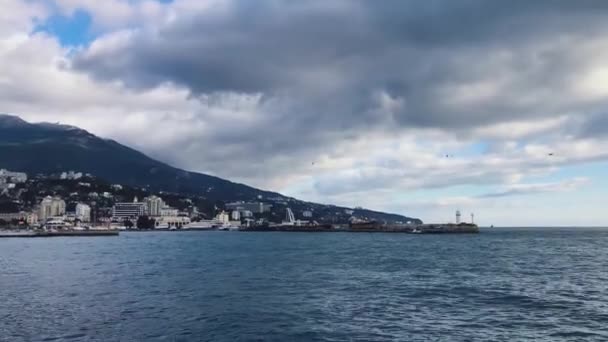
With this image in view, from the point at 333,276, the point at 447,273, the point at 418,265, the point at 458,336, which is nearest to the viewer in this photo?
the point at 458,336

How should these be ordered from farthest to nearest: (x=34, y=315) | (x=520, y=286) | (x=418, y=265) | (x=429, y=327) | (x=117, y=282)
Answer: (x=418, y=265), (x=117, y=282), (x=520, y=286), (x=34, y=315), (x=429, y=327)

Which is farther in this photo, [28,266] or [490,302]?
[28,266]

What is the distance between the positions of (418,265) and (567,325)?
3434 cm

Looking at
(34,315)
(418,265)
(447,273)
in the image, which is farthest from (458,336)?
(418,265)

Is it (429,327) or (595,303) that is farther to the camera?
(595,303)

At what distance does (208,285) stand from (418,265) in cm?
2766

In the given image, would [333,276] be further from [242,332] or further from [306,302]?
[242,332]

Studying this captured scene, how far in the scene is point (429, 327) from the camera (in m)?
27.3

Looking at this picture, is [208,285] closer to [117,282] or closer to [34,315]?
[117,282]

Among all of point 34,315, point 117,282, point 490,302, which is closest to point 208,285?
point 117,282

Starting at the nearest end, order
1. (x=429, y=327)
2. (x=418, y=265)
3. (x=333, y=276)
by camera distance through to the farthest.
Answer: (x=429, y=327), (x=333, y=276), (x=418, y=265)

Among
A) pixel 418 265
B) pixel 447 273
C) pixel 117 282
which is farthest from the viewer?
pixel 418 265

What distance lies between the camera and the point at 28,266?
62.2 m

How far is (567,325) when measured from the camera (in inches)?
1097
